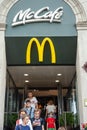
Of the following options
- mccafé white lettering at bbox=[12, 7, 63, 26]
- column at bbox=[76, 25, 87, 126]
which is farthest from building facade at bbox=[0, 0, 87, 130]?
mccafé white lettering at bbox=[12, 7, 63, 26]

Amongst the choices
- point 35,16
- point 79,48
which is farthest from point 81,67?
point 35,16

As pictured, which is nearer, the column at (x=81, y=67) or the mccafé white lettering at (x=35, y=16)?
the column at (x=81, y=67)

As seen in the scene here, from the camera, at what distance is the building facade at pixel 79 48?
1360cm

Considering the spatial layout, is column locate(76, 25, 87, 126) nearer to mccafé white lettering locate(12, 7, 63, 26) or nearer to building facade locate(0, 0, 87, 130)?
building facade locate(0, 0, 87, 130)

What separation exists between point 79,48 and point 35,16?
2.97 meters

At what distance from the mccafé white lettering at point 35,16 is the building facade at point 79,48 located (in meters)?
0.73

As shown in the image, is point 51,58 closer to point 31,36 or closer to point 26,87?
point 31,36

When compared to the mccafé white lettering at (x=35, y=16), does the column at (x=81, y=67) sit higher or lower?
lower

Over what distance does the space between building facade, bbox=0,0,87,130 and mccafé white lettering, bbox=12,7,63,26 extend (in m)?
0.73

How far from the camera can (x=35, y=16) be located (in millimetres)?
14445

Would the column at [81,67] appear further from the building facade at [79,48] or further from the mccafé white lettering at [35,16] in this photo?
the mccafé white lettering at [35,16]

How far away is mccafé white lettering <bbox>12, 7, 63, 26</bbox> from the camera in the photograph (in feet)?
47.3

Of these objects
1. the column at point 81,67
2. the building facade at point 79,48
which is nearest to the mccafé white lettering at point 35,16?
the building facade at point 79,48

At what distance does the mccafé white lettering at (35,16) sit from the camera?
14.4 m
